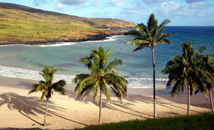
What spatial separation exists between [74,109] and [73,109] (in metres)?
0.10

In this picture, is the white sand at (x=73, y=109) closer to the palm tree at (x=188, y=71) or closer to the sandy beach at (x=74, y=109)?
the sandy beach at (x=74, y=109)

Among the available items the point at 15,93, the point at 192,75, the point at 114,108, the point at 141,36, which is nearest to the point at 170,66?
the point at 192,75

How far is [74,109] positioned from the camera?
17.9m

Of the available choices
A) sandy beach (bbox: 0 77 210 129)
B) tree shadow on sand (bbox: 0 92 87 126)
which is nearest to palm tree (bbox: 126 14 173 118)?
sandy beach (bbox: 0 77 210 129)

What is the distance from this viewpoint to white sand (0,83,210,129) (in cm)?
1495

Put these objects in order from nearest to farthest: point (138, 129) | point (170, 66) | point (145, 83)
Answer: point (138, 129)
point (170, 66)
point (145, 83)

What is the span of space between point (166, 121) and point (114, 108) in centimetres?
839

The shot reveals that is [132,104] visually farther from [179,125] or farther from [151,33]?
[179,125]

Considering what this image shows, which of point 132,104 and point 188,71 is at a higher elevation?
point 188,71

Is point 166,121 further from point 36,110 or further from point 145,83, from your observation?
point 145,83

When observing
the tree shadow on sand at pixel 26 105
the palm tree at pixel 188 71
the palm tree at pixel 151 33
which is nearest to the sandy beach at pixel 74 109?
the tree shadow on sand at pixel 26 105

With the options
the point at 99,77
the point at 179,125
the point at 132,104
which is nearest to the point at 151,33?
the point at 99,77

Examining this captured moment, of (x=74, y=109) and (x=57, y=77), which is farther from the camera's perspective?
(x=57, y=77)

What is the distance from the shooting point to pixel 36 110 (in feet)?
55.9
